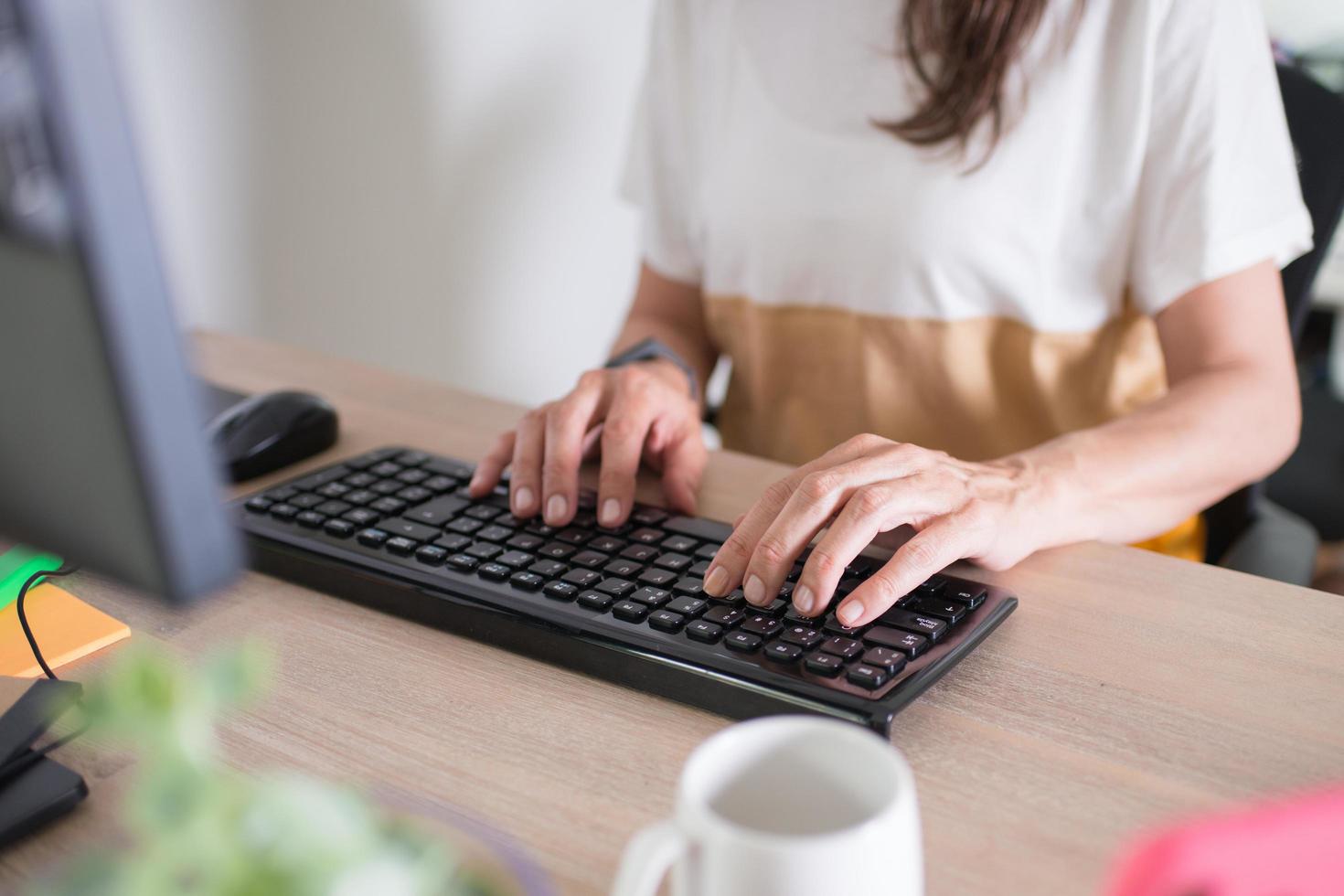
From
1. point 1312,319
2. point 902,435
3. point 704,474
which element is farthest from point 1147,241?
point 1312,319

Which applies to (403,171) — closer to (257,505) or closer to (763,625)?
(257,505)

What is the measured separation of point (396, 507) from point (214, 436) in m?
0.20

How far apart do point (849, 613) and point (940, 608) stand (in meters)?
0.05

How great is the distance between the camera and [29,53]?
243 mm

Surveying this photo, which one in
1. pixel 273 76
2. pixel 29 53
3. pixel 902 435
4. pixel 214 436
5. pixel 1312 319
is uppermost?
pixel 29 53

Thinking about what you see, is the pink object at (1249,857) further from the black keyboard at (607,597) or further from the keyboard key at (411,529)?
the keyboard key at (411,529)

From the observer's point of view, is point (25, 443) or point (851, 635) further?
point (851, 635)

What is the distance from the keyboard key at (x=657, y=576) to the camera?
546 millimetres

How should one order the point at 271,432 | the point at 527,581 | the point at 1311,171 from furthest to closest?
the point at 1311,171, the point at 271,432, the point at 527,581

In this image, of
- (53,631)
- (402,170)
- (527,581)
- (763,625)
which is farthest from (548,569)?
(402,170)

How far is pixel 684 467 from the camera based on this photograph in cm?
72

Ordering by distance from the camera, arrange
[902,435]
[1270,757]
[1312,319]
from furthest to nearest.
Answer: [1312,319] < [902,435] < [1270,757]

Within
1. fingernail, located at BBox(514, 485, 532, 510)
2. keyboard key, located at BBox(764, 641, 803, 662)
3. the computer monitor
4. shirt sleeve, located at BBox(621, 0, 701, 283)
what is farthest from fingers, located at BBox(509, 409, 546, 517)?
shirt sleeve, located at BBox(621, 0, 701, 283)

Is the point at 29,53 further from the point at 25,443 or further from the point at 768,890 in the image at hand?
the point at 768,890
